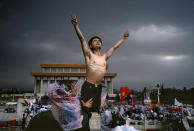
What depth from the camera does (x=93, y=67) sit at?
3285mm

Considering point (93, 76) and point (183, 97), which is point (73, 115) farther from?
point (183, 97)

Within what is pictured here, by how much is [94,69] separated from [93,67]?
0.14 ft

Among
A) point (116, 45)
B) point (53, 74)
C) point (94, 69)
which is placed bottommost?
point (94, 69)

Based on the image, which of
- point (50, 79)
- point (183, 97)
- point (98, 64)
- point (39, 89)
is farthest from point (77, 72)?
point (98, 64)

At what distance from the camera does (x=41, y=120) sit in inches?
96.7

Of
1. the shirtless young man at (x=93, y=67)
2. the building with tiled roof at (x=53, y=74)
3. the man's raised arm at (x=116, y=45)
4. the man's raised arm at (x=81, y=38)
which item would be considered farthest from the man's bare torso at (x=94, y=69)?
the building with tiled roof at (x=53, y=74)

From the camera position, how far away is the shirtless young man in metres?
3.08

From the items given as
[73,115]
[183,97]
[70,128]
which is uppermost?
[73,115]

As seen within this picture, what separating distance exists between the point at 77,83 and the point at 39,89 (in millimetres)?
52796

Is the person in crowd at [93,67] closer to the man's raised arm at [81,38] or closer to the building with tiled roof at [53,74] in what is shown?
the man's raised arm at [81,38]

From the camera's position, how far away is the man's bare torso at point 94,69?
3252mm

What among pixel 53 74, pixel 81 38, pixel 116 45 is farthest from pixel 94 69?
pixel 53 74

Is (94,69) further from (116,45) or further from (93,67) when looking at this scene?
(116,45)

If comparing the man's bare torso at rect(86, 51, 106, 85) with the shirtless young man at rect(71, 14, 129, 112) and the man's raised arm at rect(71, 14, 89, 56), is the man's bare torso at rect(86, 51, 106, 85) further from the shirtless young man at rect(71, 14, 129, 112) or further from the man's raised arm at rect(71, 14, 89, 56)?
the man's raised arm at rect(71, 14, 89, 56)
